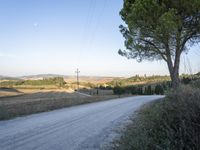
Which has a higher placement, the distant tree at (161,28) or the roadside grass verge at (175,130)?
the distant tree at (161,28)

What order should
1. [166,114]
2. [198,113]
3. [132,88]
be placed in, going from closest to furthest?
1. [198,113]
2. [166,114]
3. [132,88]

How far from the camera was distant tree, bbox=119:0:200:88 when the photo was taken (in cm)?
2300

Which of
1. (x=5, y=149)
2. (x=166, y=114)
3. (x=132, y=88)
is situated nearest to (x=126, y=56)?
(x=5, y=149)

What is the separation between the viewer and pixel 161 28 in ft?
74.8

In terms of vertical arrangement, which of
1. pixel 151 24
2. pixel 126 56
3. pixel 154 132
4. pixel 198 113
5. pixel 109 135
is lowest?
pixel 109 135

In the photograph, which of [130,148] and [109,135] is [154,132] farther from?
[109,135]

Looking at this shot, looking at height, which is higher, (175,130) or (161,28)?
(161,28)

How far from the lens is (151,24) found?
2411 cm

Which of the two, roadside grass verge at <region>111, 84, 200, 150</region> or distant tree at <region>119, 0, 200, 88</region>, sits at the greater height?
distant tree at <region>119, 0, 200, 88</region>

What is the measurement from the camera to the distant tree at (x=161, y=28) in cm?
2300

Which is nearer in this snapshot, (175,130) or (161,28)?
(175,130)

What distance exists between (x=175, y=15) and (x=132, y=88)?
329ft

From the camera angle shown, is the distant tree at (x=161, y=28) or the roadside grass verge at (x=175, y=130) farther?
the distant tree at (x=161, y=28)

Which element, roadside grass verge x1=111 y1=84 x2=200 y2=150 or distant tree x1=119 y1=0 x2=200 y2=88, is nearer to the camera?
roadside grass verge x1=111 y1=84 x2=200 y2=150
